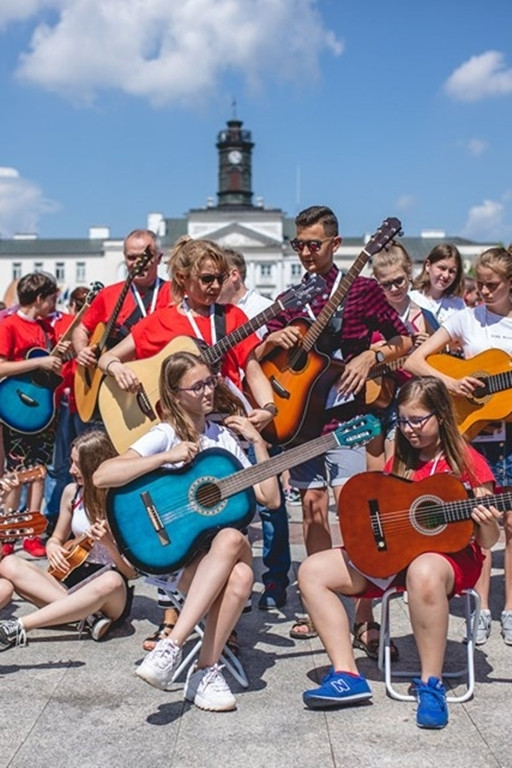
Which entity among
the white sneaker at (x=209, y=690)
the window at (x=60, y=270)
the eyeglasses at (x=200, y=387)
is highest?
the window at (x=60, y=270)

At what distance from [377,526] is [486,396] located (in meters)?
1.23

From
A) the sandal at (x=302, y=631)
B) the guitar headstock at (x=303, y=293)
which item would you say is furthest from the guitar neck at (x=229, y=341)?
the sandal at (x=302, y=631)

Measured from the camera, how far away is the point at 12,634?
180 inches

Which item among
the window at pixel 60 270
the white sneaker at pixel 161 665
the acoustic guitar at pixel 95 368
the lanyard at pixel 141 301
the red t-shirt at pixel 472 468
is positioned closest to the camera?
the white sneaker at pixel 161 665

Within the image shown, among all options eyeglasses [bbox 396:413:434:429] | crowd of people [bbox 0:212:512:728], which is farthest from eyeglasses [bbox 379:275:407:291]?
eyeglasses [bbox 396:413:434:429]

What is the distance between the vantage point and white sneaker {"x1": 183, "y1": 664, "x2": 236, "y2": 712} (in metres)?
3.88

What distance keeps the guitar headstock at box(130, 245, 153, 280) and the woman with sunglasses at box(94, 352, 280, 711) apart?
5.08 ft

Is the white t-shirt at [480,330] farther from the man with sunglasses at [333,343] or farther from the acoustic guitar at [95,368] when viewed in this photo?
the acoustic guitar at [95,368]

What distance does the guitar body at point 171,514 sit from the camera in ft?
13.2

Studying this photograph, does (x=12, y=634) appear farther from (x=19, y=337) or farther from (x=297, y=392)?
(x=19, y=337)

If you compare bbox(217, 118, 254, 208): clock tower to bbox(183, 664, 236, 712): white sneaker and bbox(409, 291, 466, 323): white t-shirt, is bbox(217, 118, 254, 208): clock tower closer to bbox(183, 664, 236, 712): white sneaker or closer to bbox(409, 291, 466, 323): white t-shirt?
bbox(409, 291, 466, 323): white t-shirt

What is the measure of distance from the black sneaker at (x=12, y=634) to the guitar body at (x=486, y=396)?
2.45m

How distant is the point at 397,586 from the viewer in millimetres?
4059

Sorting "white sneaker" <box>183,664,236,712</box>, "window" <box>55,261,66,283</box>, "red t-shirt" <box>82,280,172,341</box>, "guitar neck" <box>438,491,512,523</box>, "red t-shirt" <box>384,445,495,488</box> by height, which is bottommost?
"white sneaker" <box>183,664,236,712</box>
